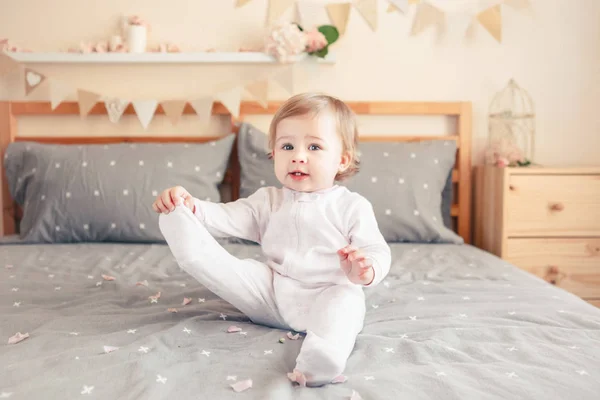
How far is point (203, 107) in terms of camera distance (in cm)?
252

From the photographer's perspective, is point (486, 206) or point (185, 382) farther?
point (486, 206)

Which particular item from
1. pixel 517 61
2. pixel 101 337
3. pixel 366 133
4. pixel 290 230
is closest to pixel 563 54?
pixel 517 61

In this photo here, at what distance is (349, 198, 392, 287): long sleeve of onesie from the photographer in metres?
1.19

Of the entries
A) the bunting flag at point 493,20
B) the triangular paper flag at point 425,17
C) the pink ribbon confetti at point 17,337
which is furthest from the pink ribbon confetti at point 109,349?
the bunting flag at point 493,20

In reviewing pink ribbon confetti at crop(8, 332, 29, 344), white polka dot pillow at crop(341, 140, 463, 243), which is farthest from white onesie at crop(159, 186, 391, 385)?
white polka dot pillow at crop(341, 140, 463, 243)

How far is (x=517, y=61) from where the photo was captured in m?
2.63

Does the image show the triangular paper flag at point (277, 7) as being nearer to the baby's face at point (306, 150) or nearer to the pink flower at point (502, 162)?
the pink flower at point (502, 162)

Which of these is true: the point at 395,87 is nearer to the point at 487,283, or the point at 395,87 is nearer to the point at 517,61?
the point at 517,61

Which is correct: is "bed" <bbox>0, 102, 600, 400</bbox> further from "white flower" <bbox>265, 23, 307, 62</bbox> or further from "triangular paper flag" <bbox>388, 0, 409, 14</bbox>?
"triangular paper flag" <bbox>388, 0, 409, 14</bbox>

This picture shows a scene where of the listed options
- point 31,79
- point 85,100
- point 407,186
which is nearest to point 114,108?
point 85,100

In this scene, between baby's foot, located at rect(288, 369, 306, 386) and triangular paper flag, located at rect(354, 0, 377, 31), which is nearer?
baby's foot, located at rect(288, 369, 306, 386)

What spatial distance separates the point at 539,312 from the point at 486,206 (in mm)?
1175

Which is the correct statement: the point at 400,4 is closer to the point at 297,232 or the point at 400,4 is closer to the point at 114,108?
the point at 114,108

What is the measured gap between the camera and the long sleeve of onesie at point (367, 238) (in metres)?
1.19
